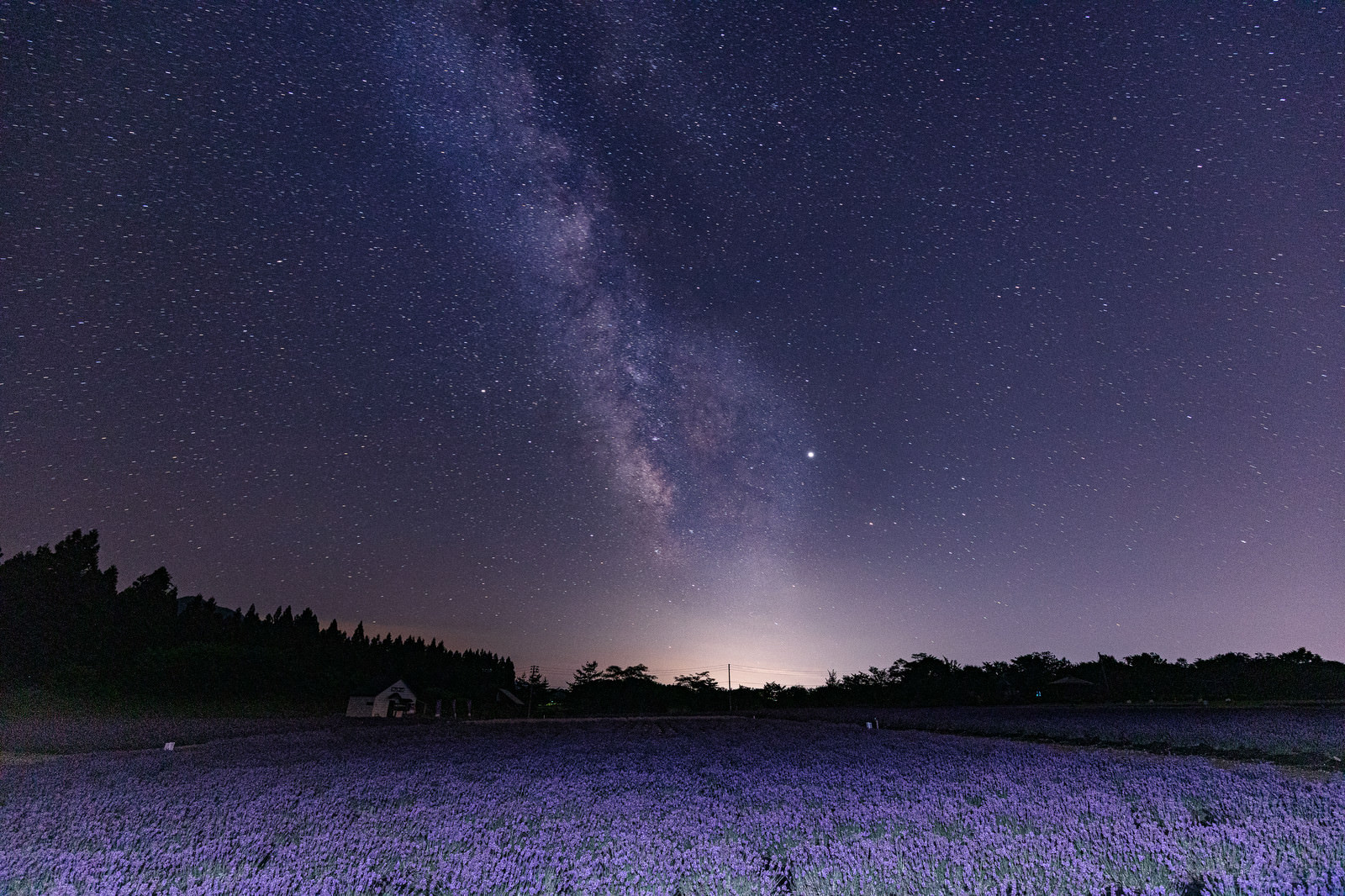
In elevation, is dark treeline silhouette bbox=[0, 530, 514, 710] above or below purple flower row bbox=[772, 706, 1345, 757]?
above

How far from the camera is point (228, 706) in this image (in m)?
39.2

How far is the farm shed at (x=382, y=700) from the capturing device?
2014 inches

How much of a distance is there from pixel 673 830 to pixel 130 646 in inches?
2446

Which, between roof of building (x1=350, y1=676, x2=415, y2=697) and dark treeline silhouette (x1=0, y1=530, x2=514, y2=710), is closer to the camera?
dark treeline silhouette (x1=0, y1=530, x2=514, y2=710)

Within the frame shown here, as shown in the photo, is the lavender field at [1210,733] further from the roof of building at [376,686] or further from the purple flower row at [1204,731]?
the roof of building at [376,686]

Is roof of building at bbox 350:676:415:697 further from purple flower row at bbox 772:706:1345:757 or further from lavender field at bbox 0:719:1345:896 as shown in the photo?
lavender field at bbox 0:719:1345:896

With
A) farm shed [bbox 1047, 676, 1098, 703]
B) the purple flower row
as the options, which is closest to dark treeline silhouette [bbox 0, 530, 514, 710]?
the purple flower row

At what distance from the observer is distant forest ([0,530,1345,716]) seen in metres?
43.2

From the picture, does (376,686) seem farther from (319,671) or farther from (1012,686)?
(1012,686)

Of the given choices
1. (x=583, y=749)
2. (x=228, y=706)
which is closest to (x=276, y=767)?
(x=583, y=749)

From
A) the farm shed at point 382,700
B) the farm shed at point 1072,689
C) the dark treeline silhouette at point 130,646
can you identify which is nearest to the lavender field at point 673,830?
the dark treeline silhouette at point 130,646

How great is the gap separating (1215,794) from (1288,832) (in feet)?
8.49

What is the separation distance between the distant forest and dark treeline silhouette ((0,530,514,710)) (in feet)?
0.34

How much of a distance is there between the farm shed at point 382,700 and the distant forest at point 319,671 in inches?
64.9
